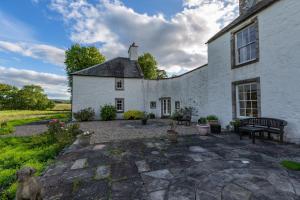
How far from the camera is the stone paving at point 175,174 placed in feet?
8.74

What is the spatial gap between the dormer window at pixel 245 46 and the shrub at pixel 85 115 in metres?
13.9

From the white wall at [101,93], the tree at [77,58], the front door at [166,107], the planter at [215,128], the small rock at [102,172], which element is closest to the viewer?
the small rock at [102,172]

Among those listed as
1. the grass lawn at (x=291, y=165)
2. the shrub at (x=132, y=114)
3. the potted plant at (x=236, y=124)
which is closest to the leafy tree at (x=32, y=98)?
the shrub at (x=132, y=114)

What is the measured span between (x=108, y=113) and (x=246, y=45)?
13.5 metres

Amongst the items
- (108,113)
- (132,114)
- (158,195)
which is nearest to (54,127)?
(158,195)

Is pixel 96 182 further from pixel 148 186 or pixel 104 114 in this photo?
pixel 104 114

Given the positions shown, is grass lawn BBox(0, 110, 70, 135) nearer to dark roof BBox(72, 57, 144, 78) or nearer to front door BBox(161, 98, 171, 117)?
dark roof BBox(72, 57, 144, 78)

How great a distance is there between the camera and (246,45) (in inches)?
312

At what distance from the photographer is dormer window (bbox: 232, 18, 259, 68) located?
7329 millimetres

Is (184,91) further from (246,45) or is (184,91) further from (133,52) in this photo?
(133,52)

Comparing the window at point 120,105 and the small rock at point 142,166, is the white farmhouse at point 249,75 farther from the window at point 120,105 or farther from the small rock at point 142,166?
the small rock at point 142,166

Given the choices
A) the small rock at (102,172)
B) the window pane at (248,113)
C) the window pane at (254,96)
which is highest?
the window pane at (254,96)

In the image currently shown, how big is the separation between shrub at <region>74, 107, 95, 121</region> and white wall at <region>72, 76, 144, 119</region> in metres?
0.46

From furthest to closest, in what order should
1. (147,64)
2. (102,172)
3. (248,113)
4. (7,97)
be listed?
(7,97)
(147,64)
(248,113)
(102,172)
